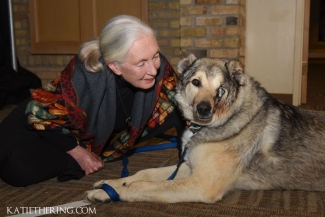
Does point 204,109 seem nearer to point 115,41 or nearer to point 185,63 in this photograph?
point 185,63

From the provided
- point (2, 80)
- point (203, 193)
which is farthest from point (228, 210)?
point (2, 80)

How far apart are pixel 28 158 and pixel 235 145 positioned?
3.87 feet

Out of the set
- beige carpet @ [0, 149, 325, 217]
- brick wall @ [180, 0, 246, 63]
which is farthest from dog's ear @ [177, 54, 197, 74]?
brick wall @ [180, 0, 246, 63]

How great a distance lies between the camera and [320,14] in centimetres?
1476

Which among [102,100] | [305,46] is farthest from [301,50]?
[102,100]

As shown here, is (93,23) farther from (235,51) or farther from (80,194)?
(80,194)

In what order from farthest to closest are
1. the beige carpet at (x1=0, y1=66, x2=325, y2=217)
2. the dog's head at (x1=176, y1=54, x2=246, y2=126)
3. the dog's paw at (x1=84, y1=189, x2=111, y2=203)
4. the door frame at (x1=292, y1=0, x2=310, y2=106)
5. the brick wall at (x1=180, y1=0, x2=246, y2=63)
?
1. the door frame at (x1=292, y1=0, x2=310, y2=106)
2. the brick wall at (x1=180, y1=0, x2=246, y2=63)
3. the dog's head at (x1=176, y1=54, x2=246, y2=126)
4. the dog's paw at (x1=84, y1=189, x2=111, y2=203)
5. the beige carpet at (x1=0, y1=66, x2=325, y2=217)

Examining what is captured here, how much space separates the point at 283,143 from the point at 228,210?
0.47 m

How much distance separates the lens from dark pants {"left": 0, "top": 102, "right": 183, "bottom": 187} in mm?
2105

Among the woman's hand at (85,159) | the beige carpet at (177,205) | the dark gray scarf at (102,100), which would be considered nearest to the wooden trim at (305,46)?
the dark gray scarf at (102,100)

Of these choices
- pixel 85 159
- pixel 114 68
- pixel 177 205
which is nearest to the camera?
pixel 177 205

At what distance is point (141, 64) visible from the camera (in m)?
2.01

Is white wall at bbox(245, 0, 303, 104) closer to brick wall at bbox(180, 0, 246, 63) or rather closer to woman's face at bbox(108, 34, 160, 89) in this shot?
brick wall at bbox(180, 0, 246, 63)

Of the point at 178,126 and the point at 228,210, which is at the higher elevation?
the point at 178,126
